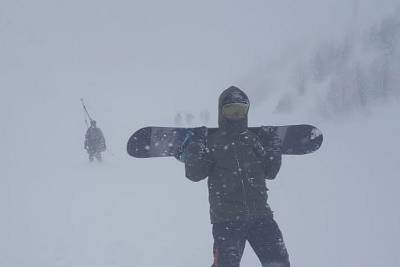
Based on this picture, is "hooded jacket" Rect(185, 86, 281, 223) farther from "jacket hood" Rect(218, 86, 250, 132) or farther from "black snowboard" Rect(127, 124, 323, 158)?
"black snowboard" Rect(127, 124, 323, 158)

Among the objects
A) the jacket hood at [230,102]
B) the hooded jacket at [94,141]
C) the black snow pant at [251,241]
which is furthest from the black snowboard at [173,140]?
the hooded jacket at [94,141]

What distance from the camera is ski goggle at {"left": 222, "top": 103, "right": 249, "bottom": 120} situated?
3500mm

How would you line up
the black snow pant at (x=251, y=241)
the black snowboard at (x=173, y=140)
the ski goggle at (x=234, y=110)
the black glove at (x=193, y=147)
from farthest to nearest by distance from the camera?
the black snowboard at (x=173, y=140)
the ski goggle at (x=234, y=110)
the black glove at (x=193, y=147)
the black snow pant at (x=251, y=241)

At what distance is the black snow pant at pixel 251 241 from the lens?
121 inches

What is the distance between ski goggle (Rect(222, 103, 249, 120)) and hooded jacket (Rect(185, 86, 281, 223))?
0.04 m

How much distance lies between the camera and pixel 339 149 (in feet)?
42.6

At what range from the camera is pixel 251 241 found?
329cm

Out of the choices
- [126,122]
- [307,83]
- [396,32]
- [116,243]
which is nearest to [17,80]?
[126,122]

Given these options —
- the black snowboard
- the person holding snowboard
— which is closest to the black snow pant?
the person holding snowboard

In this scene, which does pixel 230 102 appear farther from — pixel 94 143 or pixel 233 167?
pixel 94 143

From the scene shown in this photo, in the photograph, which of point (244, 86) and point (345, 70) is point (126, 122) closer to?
point (244, 86)

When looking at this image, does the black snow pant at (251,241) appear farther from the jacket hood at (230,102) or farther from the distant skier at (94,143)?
the distant skier at (94,143)

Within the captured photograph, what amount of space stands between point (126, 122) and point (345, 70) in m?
22.3

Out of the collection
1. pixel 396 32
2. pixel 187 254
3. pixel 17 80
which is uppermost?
pixel 17 80
